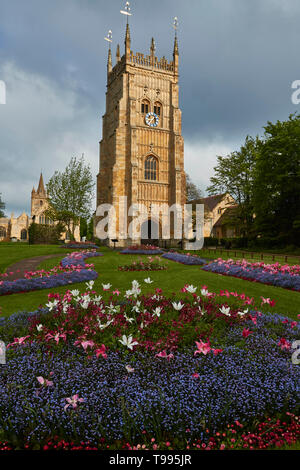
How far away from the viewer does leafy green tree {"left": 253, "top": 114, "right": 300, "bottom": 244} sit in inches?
1160

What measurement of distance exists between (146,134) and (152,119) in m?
2.45

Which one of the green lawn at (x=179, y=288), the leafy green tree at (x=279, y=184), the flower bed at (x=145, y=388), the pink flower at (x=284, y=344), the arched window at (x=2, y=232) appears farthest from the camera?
the arched window at (x=2, y=232)

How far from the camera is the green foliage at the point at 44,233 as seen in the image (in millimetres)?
43219

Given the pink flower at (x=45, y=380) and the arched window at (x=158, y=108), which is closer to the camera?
the pink flower at (x=45, y=380)

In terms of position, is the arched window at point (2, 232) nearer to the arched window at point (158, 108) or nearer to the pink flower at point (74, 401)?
the arched window at point (158, 108)

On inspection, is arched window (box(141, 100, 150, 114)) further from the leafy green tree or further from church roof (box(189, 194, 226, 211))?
church roof (box(189, 194, 226, 211))

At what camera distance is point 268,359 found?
3.85 meters

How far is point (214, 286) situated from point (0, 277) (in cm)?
871

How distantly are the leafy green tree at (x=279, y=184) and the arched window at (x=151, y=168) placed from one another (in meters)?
14.3

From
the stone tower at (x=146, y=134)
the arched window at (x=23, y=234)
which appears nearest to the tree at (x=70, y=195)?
the stone tower at (x=146, y=134)

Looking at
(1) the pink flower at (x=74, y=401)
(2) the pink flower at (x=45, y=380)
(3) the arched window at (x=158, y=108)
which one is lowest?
(1) the pink flower at (x=74, y=401)
